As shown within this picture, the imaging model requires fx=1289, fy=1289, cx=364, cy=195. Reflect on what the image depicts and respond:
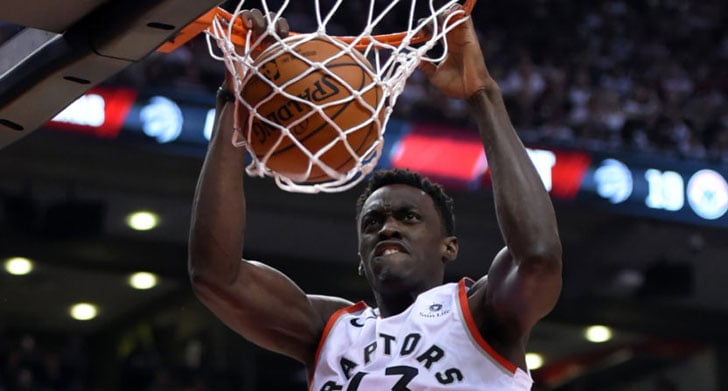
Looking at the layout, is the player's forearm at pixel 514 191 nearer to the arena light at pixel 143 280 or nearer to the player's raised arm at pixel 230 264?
the player's raised arm at pixel 230 264

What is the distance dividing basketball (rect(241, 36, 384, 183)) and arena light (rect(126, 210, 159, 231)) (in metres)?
8.39

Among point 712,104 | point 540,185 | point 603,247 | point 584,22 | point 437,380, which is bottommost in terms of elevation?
point 437,380

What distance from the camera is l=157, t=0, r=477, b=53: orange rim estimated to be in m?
2.94

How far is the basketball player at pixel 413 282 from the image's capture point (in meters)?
3.26

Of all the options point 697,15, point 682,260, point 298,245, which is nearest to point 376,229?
point 298,245

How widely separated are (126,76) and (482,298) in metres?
6.91

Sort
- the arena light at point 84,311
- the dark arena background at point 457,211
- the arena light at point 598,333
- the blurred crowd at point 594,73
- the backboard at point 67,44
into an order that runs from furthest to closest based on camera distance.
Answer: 1. the arena light at point 598,333
2. the arena light at point 84,311
3. the blurred crowd at point 594,73
4. the dark arena background at point 457,211
5. the backboard at point 67,44

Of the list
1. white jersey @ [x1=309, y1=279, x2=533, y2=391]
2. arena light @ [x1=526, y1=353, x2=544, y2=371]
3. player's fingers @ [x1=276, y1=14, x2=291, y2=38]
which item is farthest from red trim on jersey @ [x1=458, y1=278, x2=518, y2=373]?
arena light @ [x1=526, y1=353, x2=544, y2=371]

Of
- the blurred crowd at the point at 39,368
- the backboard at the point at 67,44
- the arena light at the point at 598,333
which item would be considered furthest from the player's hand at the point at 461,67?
the arena light at the point at 598,333

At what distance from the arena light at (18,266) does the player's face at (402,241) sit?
27.3 ft

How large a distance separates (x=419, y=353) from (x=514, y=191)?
491 millimetres

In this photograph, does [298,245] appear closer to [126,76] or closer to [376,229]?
[126,76]

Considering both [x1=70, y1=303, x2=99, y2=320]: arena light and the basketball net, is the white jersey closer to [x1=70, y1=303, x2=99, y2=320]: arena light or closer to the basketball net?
the basketball net

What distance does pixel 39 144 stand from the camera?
33.7 ft
